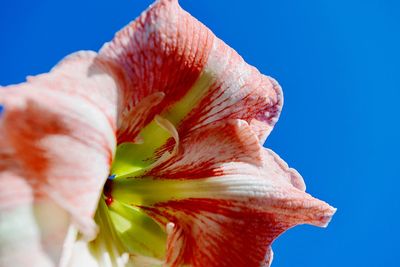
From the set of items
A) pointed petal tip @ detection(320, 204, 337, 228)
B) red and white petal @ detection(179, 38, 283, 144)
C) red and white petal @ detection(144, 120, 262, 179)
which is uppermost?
red and white petal @ detection(179, 38, 283, 144)

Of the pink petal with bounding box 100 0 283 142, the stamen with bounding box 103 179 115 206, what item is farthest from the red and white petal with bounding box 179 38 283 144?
the stamen with bounding box 103 179 115 206

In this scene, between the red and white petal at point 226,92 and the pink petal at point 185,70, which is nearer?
the pink petal at point 185,70

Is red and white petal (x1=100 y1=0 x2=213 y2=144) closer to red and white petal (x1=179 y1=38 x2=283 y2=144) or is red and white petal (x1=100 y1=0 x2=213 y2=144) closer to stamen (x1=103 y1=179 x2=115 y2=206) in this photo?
red and white petal (x1=179 y1=38 x2=283 y2=144)

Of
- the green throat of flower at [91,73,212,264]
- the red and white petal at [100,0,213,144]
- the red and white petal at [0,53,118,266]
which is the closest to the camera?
the red and white petal at [0,53,118,266]

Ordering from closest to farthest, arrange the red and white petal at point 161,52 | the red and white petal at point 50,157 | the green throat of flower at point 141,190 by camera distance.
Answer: the red and white petal at point 50,157 → the red and white petal at point 161,52 → the green throat of flower at point 141,190

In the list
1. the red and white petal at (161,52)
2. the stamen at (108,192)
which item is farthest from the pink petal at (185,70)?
the stamen at (108,192)

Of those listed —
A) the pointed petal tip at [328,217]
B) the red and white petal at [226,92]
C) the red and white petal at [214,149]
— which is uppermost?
the red and white petal at [226,92]

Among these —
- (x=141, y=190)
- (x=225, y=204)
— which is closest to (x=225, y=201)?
(x=225, y=204)

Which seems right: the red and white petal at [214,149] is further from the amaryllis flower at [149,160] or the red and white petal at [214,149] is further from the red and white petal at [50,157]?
the red and white petal at [50,157]

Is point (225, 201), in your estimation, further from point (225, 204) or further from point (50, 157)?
point (50, 157)
